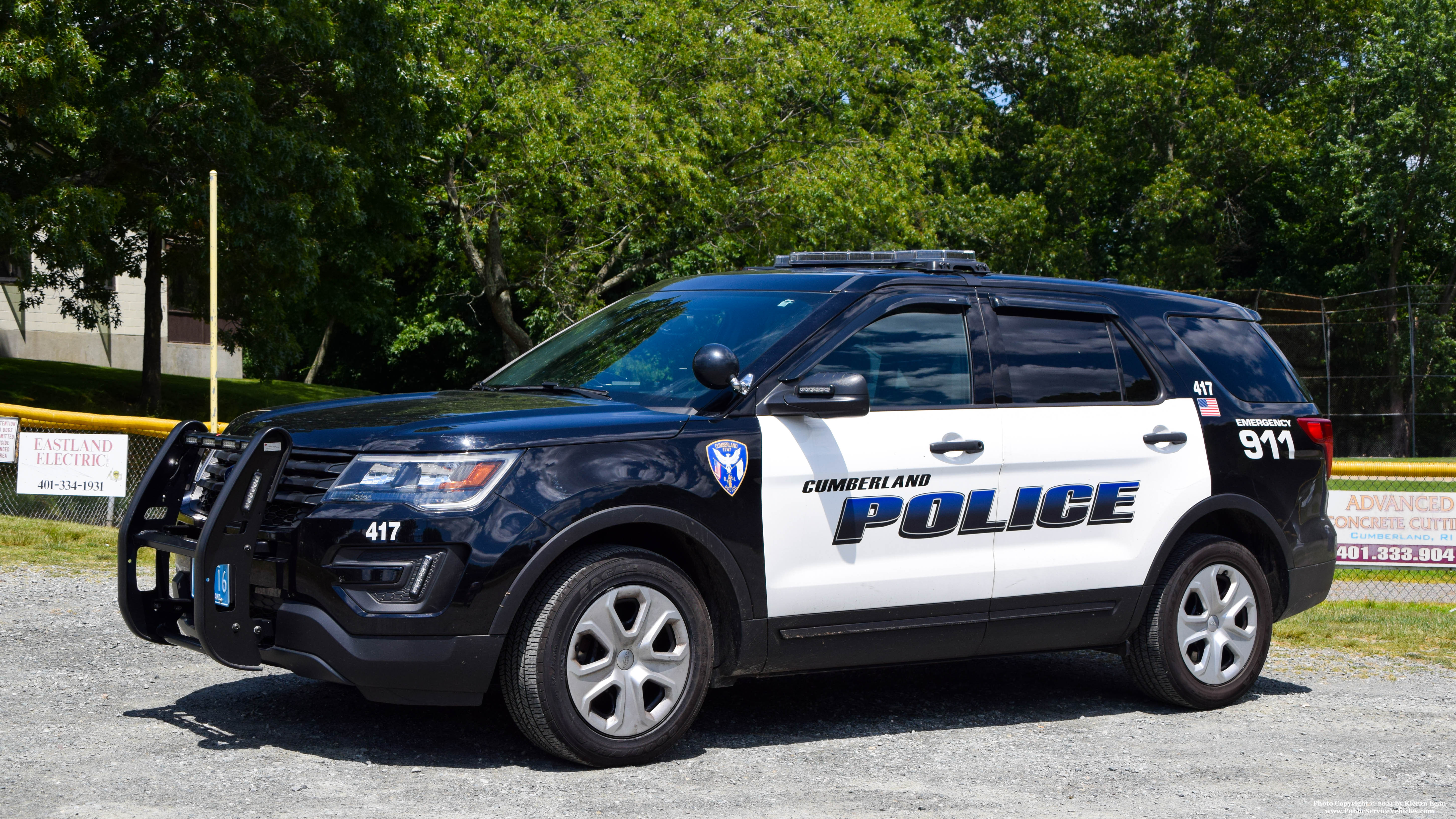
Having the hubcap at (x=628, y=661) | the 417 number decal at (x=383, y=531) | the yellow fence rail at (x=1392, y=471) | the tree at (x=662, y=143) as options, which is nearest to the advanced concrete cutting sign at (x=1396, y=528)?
the yellow fence rail at (x=1392, y=471)

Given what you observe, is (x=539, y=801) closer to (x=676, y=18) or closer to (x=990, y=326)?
(x=990, y=326)

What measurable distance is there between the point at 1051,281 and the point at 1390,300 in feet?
91.1

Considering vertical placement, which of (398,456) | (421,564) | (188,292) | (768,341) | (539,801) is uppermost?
(188,292)

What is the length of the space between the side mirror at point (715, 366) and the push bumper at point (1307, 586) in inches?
135

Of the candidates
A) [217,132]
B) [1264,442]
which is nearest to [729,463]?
[1264,442]

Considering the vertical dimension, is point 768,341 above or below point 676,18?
below

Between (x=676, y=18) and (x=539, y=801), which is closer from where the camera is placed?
(x=539, y=801)

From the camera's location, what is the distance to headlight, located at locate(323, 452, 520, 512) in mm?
4965

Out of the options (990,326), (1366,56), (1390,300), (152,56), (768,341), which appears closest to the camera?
(768,341)

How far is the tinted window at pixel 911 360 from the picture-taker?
5934mm

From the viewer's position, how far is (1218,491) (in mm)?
6805

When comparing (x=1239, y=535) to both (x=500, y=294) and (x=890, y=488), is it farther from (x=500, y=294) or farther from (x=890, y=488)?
(x=500, y=294)

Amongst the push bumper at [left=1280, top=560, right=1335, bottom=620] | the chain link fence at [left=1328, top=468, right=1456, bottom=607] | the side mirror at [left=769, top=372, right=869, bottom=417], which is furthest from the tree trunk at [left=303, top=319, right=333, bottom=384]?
the side mirror at [left=769, top=372, right=869, bottom=417]

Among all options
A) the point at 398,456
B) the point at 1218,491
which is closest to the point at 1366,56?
the point at 1218,491
